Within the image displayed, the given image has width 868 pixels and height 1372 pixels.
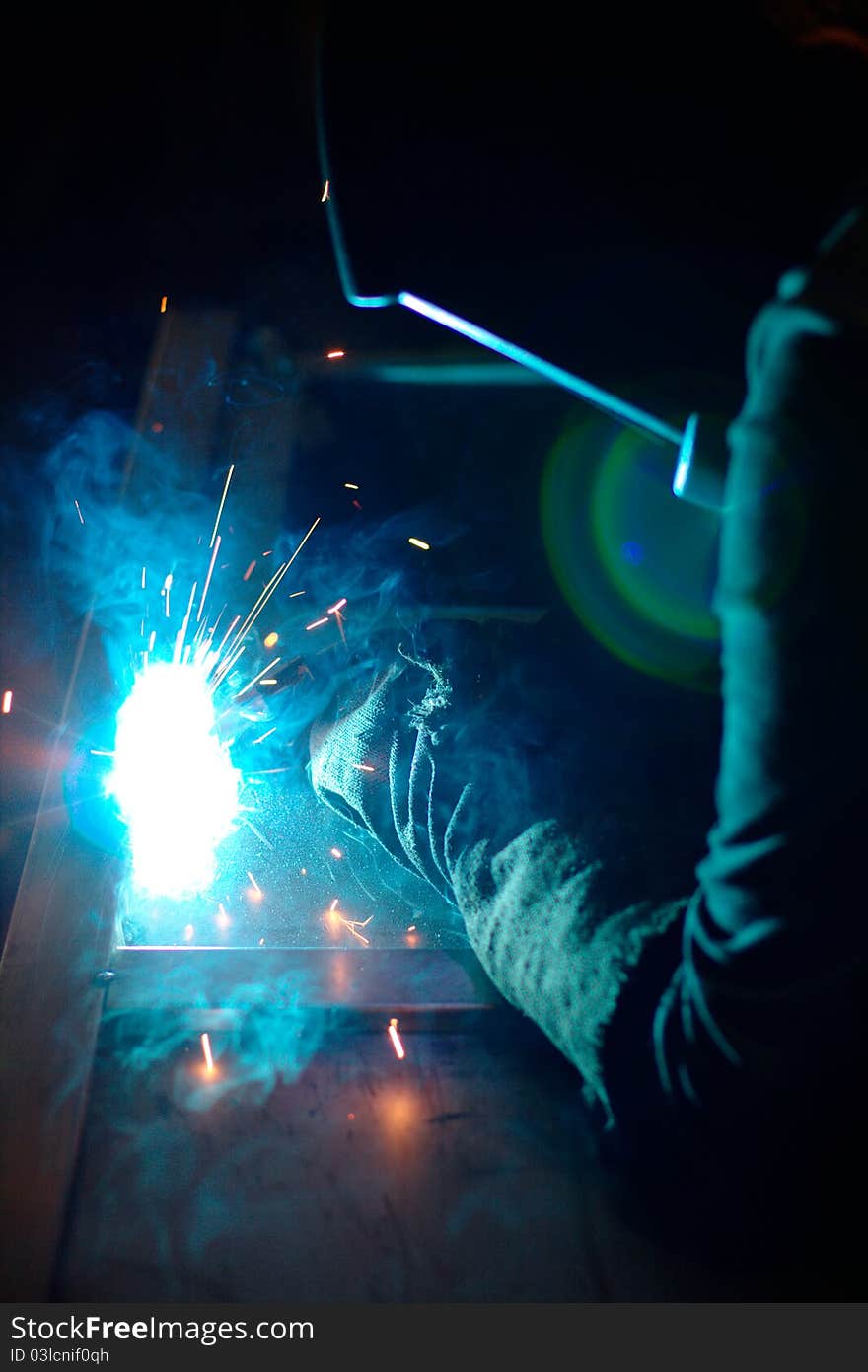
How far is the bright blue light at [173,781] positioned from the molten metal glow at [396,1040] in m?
0.56

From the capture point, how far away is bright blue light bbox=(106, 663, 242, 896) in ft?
5.13

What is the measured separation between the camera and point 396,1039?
126 cm

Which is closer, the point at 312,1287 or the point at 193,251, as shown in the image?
the point at 312,1287

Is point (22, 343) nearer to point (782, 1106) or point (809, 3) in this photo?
point (809, 3)

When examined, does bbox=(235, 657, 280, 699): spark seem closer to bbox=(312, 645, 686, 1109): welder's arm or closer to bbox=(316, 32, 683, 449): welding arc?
bbox=(312, 645, 686, 1109): welder's arm

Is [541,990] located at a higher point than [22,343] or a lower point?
lower

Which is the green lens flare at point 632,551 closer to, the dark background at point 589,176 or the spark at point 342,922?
the dark background at point 589,176

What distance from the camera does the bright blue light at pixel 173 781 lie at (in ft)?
5.13

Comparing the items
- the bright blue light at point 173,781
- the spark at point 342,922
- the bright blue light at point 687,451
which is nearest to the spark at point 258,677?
the bright blue light at point 173,781

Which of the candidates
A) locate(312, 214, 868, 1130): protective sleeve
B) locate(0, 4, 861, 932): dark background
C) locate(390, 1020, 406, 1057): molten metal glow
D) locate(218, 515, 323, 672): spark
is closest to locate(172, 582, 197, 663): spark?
locate(218, 515, 323, 672): spark

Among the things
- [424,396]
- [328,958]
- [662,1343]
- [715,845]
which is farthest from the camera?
[424,396]

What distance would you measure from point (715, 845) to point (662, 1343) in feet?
2.65

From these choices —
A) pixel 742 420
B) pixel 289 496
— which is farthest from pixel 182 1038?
pixel 289 496

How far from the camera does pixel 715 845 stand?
2.29ft
